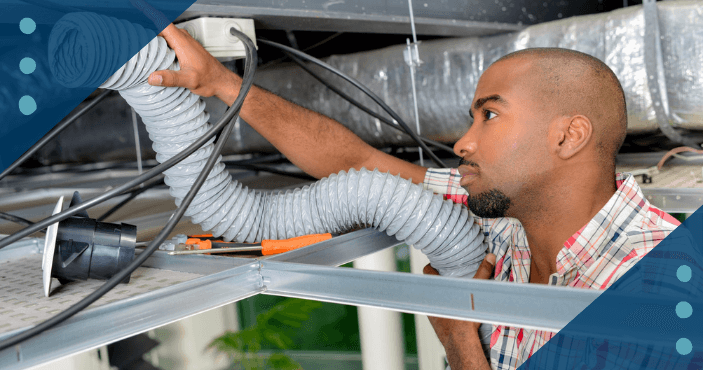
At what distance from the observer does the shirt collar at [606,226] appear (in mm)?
875

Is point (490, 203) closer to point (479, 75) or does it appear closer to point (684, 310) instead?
point (684, 310)

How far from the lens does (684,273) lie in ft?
2.40

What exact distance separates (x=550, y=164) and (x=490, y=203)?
0.11m

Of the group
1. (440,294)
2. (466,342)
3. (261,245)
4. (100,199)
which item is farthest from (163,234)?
(466,342)

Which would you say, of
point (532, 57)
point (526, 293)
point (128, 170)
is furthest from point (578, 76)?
point (128, 170)

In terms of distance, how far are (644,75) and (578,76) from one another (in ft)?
1.81

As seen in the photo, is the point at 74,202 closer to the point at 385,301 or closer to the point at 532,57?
the point at 385,301

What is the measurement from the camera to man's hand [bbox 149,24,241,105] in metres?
0.82

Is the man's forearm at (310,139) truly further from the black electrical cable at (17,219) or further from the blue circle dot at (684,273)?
the blue circle dot at (684,273)

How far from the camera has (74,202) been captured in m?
0.71

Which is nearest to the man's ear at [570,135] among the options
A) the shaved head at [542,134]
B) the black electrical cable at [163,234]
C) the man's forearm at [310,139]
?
the shaved head at [542,134]
